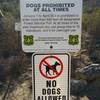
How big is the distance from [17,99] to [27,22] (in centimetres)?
509

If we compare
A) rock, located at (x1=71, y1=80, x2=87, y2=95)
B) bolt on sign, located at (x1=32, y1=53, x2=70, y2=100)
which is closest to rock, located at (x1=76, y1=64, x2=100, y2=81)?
rock, located at (x1=71, y1=80, x2=87, y2=95)

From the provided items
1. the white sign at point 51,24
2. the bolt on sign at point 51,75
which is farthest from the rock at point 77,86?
the white sign at point 51,24

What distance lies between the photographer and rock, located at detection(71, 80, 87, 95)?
713cm

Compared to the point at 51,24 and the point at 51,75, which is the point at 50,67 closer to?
the point at 51,75

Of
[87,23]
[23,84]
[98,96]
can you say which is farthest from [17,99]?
[87,23]

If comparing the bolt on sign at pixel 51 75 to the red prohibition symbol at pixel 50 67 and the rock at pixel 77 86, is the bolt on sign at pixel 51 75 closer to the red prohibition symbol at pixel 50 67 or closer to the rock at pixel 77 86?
the red prohibition symbol at pixel 50 67

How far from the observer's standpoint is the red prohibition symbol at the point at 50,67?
1968 mm

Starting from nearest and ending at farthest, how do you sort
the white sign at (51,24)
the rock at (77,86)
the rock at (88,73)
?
the white sign at (51,24)
the rock at (77,86)
the rock at (88,73)

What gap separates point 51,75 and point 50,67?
0.06 metres

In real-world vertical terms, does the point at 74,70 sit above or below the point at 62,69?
below

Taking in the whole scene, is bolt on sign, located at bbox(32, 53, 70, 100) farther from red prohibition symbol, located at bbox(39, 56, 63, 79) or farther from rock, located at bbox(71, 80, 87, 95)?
rock, located at bbox(71, 80, 87, 95)

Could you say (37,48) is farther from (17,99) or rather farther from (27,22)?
(17,99)

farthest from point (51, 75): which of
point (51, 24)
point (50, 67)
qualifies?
point (51, 24)

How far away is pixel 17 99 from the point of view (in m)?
6.86
